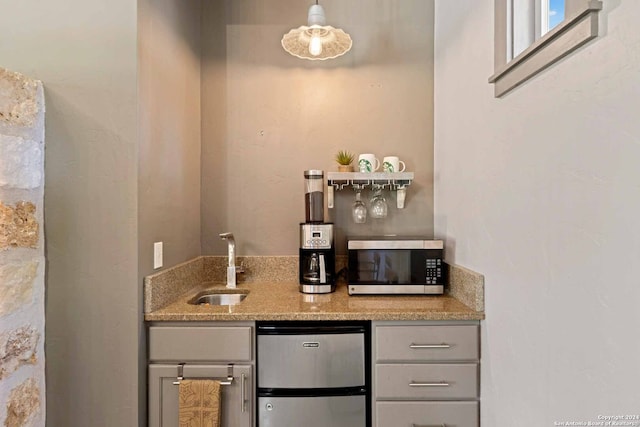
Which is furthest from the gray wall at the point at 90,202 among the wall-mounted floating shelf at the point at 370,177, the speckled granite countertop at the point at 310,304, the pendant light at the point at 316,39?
the wall-mounted floating shelf at the point at 370,177

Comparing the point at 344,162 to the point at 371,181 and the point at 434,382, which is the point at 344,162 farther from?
the point at 434,382

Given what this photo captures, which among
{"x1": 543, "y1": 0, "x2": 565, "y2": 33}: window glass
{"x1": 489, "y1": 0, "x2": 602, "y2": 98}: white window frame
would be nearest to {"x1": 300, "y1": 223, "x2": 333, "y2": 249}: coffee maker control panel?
{"x1": 489, "y1": 0, "x2": 602, "y2": 98}: white window frame

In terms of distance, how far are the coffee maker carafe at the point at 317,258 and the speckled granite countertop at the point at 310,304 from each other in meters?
0.05

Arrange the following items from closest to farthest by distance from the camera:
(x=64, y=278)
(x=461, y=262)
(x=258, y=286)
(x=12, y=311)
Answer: (x=12, y=311)
(x=64, y=278)
(x=461, y=262)
(x=258, y=286)

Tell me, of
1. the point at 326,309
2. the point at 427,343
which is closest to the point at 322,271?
the point at 326,309

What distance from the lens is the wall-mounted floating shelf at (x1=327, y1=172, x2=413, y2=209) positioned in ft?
6.68

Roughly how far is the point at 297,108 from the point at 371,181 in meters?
0.66

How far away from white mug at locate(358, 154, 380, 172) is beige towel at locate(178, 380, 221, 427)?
1322mm

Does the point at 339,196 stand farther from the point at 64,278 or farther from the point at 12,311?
the point at 12,311

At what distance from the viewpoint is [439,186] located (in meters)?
2.19

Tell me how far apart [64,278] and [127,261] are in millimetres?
265

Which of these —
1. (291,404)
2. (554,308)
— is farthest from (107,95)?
(554,308)

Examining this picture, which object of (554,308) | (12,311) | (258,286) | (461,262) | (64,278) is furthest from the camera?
(258,286)

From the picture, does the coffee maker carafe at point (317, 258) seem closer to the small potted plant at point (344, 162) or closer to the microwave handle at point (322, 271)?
the microwave handle at point (322, 271)
